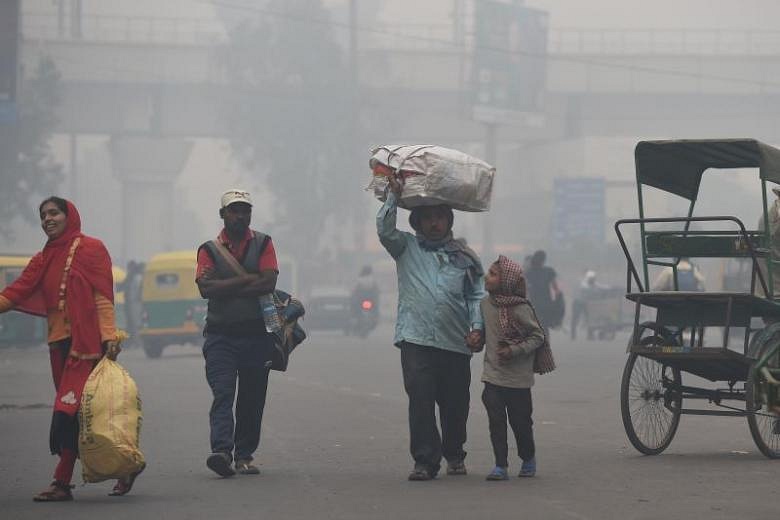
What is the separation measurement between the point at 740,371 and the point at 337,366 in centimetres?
1599

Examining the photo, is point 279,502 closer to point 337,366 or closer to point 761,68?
point 337,366

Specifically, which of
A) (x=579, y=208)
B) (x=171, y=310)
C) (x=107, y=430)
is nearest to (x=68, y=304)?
(x=107, y=430)

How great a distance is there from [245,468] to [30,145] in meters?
53.3

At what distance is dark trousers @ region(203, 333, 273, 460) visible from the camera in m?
10.2

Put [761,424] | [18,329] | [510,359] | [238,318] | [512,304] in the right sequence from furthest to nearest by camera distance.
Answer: [18,329], [761,424], [238,318], [512,304], [510,359]

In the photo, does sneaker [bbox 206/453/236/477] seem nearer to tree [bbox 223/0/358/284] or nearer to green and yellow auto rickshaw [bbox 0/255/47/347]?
green and yellow auto rickshaw [bbox 0/255/47/347]

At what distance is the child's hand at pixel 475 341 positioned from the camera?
994cm

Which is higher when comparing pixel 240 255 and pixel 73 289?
pixel 240 255

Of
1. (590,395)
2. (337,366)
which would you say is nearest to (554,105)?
(337,366)

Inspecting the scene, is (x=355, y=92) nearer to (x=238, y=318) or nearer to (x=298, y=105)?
(x=298, y=105)

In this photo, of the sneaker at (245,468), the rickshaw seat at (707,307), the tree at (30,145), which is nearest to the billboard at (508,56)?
the tree at (30,145)

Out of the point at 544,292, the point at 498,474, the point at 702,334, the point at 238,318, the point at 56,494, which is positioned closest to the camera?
the point at 56,494

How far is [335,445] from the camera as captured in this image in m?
12.4

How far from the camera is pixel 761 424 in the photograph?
10.9 m
